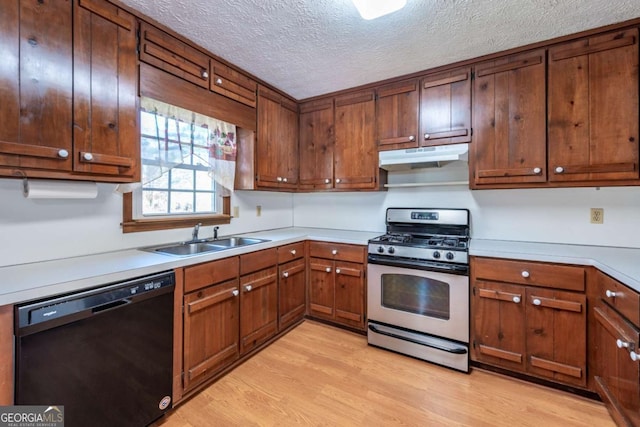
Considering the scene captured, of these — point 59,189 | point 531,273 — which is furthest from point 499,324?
point 59,189

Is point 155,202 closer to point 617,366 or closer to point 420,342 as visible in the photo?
point 420,342

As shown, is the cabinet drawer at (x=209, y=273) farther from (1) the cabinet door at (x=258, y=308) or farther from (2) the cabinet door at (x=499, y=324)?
(2) the cabinet door at (x=499, y=324)

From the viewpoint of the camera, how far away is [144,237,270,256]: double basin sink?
6.85 ft

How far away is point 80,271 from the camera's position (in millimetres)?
1382

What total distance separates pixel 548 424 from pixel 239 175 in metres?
2.82

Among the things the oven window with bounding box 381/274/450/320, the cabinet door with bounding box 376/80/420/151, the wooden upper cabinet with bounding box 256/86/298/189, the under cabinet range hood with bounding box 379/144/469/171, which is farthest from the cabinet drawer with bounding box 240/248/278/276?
the cabinet door with bounding box 376/80/420/151

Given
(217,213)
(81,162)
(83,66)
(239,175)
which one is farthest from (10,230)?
(239,175)

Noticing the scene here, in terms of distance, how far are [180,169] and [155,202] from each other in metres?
0.36

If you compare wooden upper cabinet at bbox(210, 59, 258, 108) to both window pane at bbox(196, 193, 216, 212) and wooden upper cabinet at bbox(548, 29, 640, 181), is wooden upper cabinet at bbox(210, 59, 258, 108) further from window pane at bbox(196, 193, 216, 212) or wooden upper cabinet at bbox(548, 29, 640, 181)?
wooden upper cabinet at bbox(548, 29, 640, 181)

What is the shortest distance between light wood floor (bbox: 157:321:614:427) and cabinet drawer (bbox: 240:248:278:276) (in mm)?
727

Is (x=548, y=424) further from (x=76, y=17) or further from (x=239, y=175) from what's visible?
(x=76, y=17)

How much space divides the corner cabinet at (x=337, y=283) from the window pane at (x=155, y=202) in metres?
1.35

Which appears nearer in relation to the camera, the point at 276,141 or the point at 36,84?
the point at 36,84

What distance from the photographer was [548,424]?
1609 millimetres
